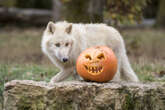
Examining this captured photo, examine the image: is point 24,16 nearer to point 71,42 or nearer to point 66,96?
point 71,42

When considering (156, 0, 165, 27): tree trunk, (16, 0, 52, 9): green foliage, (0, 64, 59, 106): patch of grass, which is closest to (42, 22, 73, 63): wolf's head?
(0, 64, 59, 106): patch of grass

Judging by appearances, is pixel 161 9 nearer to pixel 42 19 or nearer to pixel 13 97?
pixel 42 19

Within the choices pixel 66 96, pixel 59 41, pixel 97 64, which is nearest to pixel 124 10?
pixel 59 41

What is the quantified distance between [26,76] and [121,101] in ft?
10.7

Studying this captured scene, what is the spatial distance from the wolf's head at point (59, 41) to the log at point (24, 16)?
14693 mm

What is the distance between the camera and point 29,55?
11.9 meters

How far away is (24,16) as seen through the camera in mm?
19531

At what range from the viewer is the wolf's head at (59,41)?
15.5ft

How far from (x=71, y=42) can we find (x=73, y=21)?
145 inches

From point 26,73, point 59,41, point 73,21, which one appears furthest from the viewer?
point 73,21

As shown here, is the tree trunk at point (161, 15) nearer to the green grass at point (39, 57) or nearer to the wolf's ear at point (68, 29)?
the green grass at point (39, 57)

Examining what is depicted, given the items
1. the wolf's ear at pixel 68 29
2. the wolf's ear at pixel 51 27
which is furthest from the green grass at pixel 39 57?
the wolf's ear at pixel 68 29

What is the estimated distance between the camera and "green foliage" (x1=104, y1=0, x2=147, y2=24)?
824 centimetres

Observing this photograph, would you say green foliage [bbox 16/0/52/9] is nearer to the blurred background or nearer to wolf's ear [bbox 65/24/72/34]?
the blurred background
